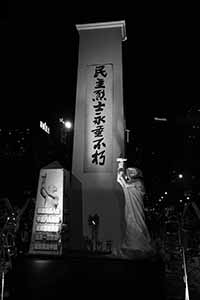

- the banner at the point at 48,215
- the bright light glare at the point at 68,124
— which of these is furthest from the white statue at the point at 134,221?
the bright light glare at the point at 68,124

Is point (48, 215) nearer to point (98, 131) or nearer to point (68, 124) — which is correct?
point (98, 131)

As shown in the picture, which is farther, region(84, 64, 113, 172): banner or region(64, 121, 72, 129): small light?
region(64, 121, 72, 129): small light

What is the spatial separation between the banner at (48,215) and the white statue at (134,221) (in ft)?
3.86

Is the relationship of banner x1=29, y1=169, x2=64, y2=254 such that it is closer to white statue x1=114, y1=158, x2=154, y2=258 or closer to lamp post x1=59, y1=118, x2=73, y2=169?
white statue x1=114, y1=158, x2=154, y2=258

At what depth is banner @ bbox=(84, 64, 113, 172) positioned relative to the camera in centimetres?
624

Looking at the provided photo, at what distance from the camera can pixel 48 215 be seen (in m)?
5.05

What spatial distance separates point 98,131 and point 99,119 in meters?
0.30

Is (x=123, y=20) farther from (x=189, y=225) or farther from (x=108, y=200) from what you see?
(x=189, y=225)

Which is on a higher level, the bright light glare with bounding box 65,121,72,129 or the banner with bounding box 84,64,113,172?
the bright light glare with bounding box 65,121,72,129

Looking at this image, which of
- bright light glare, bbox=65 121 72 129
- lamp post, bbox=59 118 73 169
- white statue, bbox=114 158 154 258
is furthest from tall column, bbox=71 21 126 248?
lamp post, bbox=59 118 73 169

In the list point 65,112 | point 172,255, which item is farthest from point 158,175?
point 172,255

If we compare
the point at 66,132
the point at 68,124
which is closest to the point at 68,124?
the point at 68,124

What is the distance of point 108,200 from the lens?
19.7 feet

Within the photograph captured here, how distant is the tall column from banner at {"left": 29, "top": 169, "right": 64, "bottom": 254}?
2.88 ft
